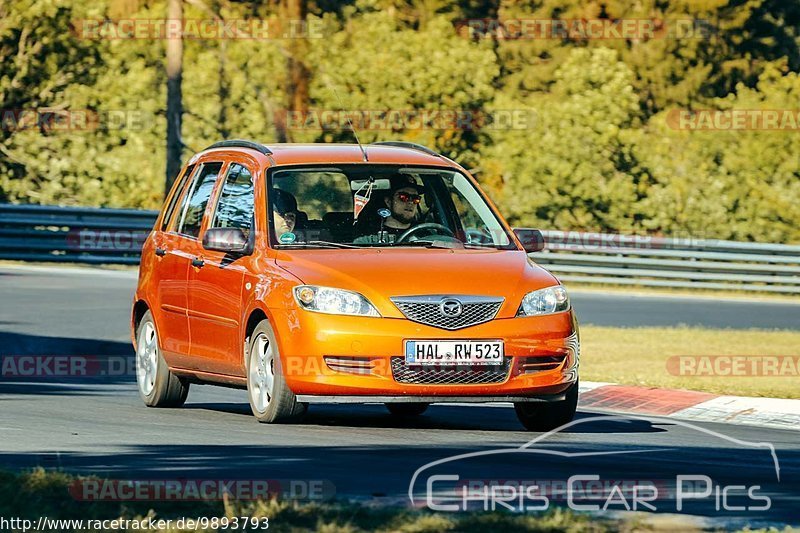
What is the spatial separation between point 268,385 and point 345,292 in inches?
34.1

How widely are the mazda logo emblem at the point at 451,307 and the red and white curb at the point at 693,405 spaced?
3045 millimetres

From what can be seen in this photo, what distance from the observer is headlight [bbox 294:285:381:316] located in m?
10.1

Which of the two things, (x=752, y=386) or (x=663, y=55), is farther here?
(x=663, y=55)

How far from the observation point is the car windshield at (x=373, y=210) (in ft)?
36.3

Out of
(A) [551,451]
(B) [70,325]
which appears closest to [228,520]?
(A) [551,451]

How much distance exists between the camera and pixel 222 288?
1119 cm

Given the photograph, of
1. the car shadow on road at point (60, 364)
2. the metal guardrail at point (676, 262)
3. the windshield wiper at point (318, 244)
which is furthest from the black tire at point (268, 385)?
A: the metal guardrail at point (676, 262)

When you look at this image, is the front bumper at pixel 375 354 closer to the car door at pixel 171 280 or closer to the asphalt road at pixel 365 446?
the asphalt road at pixel 365 446

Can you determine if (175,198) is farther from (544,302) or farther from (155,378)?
(544,302)

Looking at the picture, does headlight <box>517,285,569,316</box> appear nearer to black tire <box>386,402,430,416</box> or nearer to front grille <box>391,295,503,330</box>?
front grille <box>391,295,503,330</box>

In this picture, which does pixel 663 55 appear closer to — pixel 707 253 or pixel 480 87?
pixel 480 87

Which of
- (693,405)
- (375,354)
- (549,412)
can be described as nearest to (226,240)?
(375,354)

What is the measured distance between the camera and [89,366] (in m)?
15.5

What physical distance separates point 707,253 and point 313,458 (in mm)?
24826
